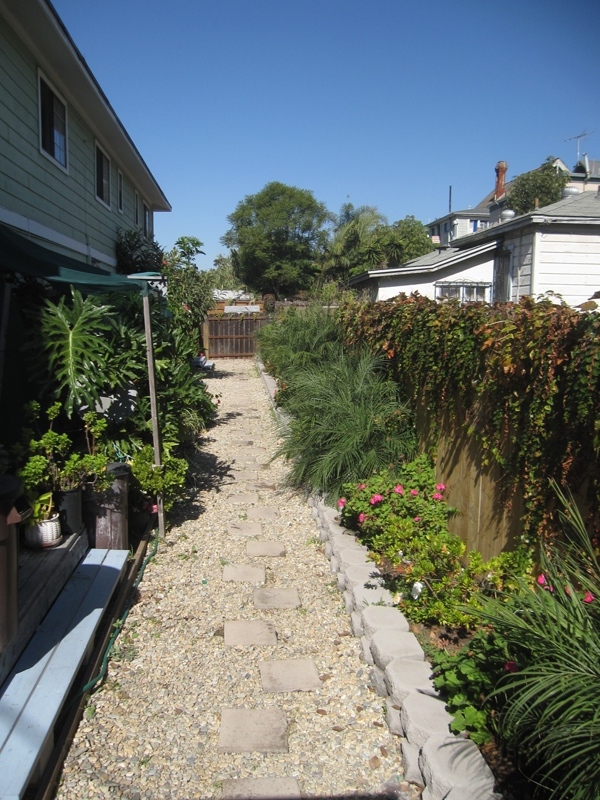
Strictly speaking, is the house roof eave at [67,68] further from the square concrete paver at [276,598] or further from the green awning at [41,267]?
the square concrete paver at [276,598]

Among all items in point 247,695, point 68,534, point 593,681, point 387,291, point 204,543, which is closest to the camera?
point 593,681

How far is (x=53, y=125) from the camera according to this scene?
28.2ft

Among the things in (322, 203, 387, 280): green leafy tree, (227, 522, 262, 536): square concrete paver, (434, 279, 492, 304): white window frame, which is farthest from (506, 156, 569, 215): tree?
(227, 522, 262, 536): square concrete paver

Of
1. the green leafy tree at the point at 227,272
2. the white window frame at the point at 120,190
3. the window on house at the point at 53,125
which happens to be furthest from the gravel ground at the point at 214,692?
the green leafy tree at the point at 227,272

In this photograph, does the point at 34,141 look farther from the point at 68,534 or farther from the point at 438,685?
the point at 438,685

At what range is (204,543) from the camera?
5.43 metres

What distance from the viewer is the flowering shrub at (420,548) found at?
11.8 feet

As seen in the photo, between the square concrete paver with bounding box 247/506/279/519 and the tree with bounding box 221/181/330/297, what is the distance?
37.8m

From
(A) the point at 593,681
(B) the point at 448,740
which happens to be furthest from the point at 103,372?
(A) the point at 593,681

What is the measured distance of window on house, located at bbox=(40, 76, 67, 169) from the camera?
26.6ft

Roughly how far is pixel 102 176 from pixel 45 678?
34.2 ft

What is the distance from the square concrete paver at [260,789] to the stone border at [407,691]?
0.51m

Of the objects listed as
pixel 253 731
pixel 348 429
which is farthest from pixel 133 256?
pixel 253 731

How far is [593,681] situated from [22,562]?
9.85ft
